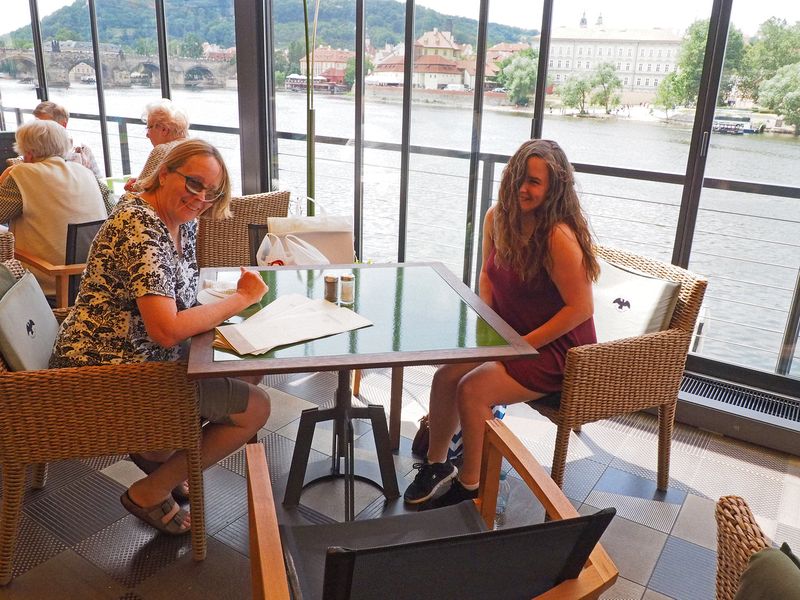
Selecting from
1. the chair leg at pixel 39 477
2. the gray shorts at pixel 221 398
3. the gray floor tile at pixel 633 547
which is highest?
the gray shorts at pixel 221 398

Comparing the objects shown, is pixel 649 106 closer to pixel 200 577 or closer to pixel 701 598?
pixel 701 598

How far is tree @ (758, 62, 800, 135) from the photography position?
2.74 m

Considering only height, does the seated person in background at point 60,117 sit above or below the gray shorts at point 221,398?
above

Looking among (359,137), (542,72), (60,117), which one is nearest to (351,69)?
(359,137)

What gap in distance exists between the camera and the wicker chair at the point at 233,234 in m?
3.40

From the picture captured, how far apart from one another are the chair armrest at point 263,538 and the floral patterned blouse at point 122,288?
1.78 ft

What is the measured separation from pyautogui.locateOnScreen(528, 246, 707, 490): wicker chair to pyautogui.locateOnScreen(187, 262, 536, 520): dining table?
357mm

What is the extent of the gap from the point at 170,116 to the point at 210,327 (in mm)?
2065

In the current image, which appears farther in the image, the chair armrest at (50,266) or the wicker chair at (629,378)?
the chair armrest at (50,266)

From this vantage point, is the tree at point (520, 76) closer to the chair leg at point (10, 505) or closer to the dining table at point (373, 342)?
the dining table at point (373, 342)

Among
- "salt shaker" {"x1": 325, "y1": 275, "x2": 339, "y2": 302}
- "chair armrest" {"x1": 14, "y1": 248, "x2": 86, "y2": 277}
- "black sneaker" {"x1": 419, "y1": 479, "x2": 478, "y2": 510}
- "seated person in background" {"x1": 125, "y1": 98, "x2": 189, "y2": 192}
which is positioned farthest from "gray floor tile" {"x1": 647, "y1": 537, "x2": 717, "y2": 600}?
"seated person in background" {"x1": 125, "y1": 98, "x2": 189, "y2": 192}

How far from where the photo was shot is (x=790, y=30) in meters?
2.71

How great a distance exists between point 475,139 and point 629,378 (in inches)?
67.2

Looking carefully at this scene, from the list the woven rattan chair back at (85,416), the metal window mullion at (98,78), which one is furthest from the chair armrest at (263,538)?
the metal window mullion at (98,78)
